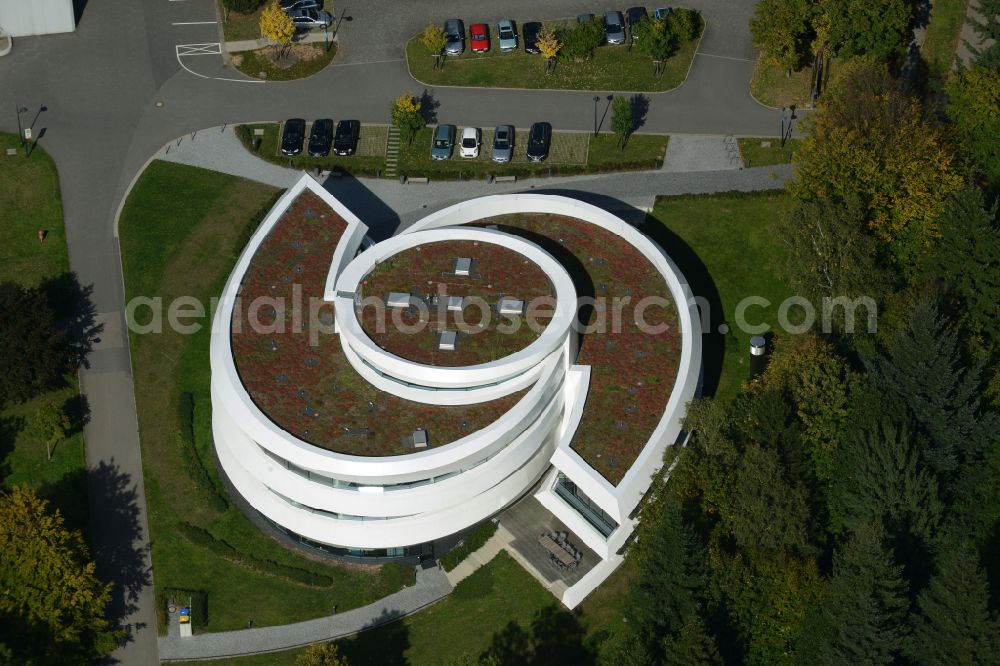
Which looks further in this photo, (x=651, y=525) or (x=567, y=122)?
(x=567, y=122)

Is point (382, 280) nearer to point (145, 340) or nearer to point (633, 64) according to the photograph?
point (145, 340)

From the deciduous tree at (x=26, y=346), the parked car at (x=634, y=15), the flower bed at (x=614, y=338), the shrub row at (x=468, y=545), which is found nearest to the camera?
the flower bed at (x=614, y=338)

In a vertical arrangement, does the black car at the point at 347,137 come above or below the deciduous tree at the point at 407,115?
below

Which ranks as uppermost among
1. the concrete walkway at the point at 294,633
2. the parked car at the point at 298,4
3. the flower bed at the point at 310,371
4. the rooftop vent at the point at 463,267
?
the parked car at the point at 298,4

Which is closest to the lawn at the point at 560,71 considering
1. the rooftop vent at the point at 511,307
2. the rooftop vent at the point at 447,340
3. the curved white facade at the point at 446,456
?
the curved white facade at the point at 446,456

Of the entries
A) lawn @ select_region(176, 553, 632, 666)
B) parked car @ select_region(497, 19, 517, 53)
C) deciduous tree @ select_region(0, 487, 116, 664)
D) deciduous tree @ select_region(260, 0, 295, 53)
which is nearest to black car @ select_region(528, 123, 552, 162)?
parked car @ select_region(497, 19, 517, 53)

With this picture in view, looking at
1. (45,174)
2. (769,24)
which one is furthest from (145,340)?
(769,24)

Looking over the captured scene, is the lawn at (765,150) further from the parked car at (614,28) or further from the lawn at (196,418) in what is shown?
the lawn at (196,418)

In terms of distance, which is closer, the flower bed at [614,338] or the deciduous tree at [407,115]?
the flower bed at [614,338]
